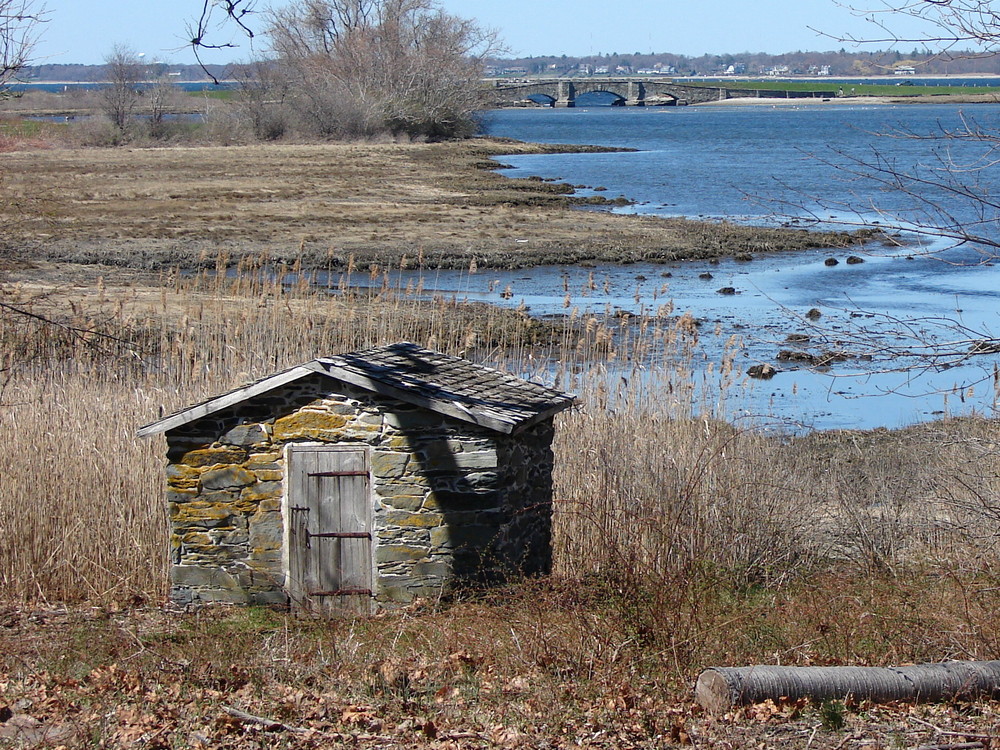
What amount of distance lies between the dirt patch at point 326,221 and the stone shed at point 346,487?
10.6 meters

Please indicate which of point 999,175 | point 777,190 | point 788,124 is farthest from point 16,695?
point 788,124

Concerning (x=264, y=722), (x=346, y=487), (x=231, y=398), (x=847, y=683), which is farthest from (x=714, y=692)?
(x=231, y=398)

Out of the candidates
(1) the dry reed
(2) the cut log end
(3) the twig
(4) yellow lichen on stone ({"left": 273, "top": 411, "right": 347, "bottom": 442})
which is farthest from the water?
(3) the twig

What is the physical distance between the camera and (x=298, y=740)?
6.67 meters

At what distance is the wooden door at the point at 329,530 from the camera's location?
1016 cm

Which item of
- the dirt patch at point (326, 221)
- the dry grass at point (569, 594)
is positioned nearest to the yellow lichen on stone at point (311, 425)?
the dry grass at point (569, 594)

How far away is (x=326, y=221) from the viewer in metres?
36.3

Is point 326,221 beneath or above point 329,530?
above

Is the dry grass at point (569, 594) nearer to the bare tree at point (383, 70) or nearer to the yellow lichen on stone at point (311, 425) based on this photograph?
the yellow lichen on stone at point (311, 425)

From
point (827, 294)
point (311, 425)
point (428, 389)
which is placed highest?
point (428, 389)

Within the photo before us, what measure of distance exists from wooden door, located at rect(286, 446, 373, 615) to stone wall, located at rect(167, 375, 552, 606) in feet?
0.35

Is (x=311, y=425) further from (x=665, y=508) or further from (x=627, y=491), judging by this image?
(x=665, y=508)

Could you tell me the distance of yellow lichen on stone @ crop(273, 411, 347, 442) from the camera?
10156 millimetres

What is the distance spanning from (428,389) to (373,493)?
1007mm
